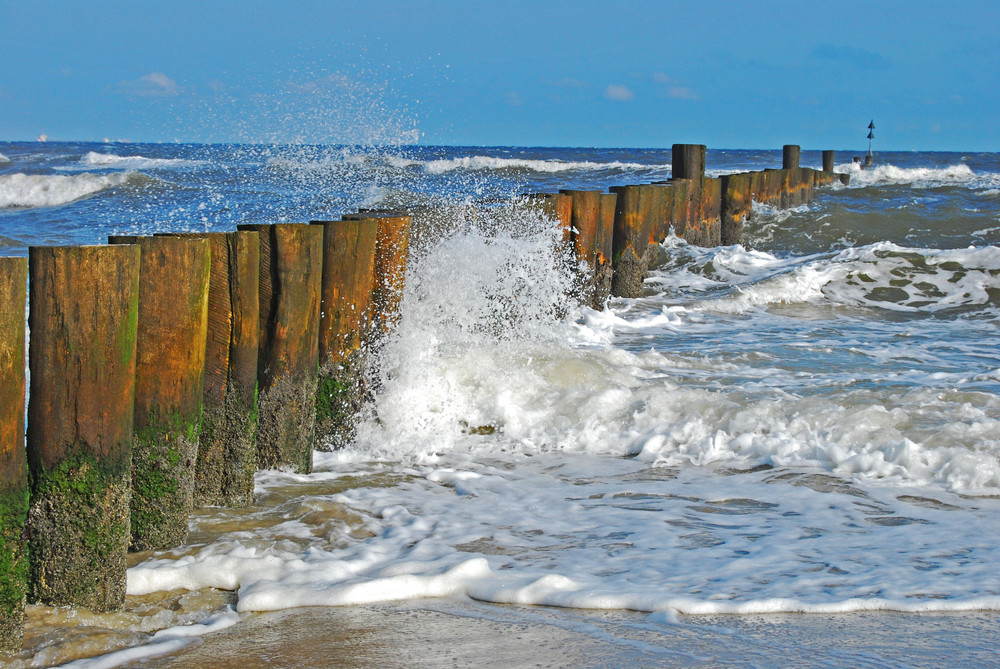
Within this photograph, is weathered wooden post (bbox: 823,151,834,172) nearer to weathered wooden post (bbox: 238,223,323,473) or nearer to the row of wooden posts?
the row of wooden posts

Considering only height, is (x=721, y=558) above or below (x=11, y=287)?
below

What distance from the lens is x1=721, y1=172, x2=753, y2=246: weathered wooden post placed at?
36.2 feet

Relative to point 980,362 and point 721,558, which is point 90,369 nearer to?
point 721,558

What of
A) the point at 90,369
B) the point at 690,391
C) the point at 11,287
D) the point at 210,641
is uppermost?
the point at 11,287

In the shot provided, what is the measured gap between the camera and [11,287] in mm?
2266

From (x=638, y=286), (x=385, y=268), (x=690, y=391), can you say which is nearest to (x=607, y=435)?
(x=690, y=391)

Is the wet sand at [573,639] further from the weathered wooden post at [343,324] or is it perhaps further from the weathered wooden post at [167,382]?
the weathered wooden post at [343,324]

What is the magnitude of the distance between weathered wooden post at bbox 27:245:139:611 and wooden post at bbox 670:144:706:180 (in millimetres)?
8106

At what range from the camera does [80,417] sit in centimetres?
253

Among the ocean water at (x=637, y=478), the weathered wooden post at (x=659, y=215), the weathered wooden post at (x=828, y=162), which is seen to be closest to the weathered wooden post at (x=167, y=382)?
the ocean water at (x=637, y=478)

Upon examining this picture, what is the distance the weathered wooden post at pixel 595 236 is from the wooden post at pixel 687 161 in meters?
2.35

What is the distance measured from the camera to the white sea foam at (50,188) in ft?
57.0

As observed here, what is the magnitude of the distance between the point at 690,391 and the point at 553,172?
24542 millimetres

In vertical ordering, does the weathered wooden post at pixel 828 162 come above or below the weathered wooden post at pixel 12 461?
above
